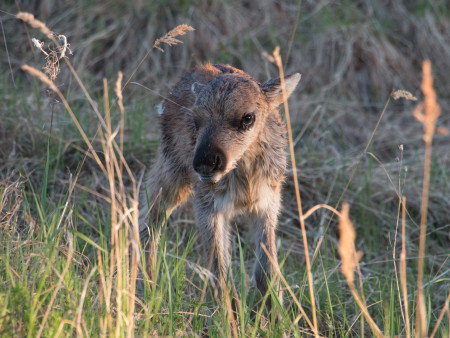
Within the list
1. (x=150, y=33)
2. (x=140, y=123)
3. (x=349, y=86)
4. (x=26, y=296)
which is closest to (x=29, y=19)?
(x=26, y=296)

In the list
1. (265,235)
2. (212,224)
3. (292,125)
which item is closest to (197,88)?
(212,224)

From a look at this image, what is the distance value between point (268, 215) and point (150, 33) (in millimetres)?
4189

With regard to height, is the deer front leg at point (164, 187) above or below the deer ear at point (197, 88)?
below

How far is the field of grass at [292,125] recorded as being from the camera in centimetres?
424

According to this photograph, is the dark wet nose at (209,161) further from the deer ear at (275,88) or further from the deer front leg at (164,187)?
the deer front leg at (164,187)

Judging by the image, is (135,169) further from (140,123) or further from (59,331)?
(59,331)

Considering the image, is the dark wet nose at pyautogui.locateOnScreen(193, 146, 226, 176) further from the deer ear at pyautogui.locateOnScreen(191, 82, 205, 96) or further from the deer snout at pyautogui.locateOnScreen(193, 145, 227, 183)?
the deer ear at pyautogui.locateOnScreen(191, 82, 205, 96)

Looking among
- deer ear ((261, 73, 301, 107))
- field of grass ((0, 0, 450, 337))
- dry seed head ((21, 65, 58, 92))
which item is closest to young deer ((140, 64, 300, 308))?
deer ear ((261, 73, 301, 107))

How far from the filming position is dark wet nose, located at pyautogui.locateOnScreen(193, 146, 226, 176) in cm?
339

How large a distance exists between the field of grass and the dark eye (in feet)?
2.63

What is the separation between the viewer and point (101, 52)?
765 centimetres

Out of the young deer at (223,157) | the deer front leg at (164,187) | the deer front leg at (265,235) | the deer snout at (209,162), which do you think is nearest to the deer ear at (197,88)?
the young deer at (223,157)

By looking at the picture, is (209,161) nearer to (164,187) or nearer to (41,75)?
(41,75)

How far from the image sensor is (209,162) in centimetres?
339
